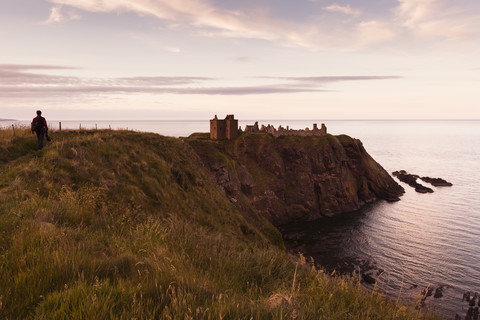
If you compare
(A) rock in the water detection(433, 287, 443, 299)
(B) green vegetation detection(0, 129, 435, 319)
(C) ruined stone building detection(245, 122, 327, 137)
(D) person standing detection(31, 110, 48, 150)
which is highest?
(C) ruined stone building detection(245, 122, 327, 137)

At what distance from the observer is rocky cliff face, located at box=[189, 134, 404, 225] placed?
7431cm

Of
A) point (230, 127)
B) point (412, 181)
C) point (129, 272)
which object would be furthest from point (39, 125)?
point (412, 181)

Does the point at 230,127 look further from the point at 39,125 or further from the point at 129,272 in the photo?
the point at 129,272

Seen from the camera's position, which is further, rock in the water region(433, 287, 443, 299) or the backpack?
rock in the water region(433, 287, 443, 299)

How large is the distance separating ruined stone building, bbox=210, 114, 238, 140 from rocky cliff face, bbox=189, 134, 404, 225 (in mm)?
3677

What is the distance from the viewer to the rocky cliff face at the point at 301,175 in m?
74.3

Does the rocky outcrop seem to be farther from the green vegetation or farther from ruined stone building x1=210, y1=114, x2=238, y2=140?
the green vegetation

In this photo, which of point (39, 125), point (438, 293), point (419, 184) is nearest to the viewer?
point (39, 125)

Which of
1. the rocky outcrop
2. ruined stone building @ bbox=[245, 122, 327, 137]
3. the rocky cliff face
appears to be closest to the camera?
the rocky cliff face

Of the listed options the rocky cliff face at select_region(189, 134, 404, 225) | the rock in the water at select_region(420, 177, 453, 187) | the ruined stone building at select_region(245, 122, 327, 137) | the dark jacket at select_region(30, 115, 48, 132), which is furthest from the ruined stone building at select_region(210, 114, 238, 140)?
the rock in the water at select_region(420, 177, 453, 187)

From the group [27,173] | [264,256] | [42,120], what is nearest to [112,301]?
[264,256]

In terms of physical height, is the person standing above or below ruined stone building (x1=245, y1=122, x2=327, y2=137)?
below

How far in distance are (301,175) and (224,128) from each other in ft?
96.1

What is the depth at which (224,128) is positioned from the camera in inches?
3423
